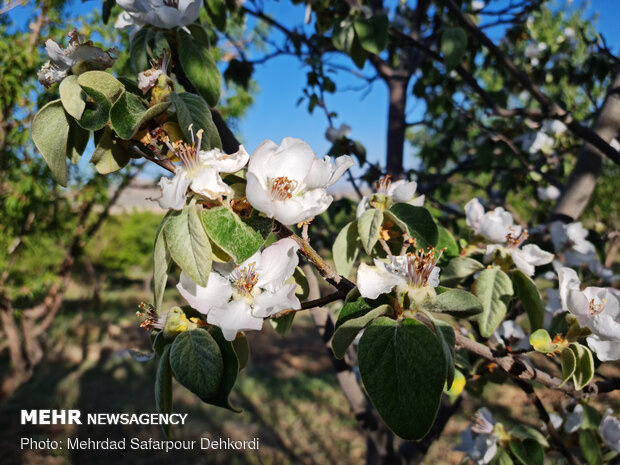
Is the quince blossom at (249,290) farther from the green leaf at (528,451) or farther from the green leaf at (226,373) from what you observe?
the green leaf at (528,451)

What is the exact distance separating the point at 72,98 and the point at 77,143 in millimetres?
118

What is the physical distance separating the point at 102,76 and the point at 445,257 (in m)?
0.68

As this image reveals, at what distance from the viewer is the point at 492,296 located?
81 centimetres

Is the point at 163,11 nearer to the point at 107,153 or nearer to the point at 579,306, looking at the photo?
the point at 107,153

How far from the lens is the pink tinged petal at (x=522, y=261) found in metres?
A: 0.87

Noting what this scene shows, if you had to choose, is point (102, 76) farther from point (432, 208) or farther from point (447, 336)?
point (432, 208)

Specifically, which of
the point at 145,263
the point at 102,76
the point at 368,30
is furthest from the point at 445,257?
the point at 145,263

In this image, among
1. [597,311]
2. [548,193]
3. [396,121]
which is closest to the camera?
[597,311]

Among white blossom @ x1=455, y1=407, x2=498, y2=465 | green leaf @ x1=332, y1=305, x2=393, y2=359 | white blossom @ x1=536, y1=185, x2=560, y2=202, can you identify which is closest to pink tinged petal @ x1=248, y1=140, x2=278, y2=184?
green leaf @ x1=332, y1=305, x2=393, y2=359

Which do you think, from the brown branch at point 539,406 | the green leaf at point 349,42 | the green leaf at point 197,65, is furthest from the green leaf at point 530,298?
the green leaf at point 349,42

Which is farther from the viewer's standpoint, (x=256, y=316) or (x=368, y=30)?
(x=368, y=30)

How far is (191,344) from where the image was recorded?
57 centimetres

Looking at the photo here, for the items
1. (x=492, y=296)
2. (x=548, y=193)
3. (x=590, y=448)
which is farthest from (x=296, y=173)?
(x=548, y=193)

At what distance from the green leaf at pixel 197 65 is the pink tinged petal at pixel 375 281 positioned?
0.47 m
